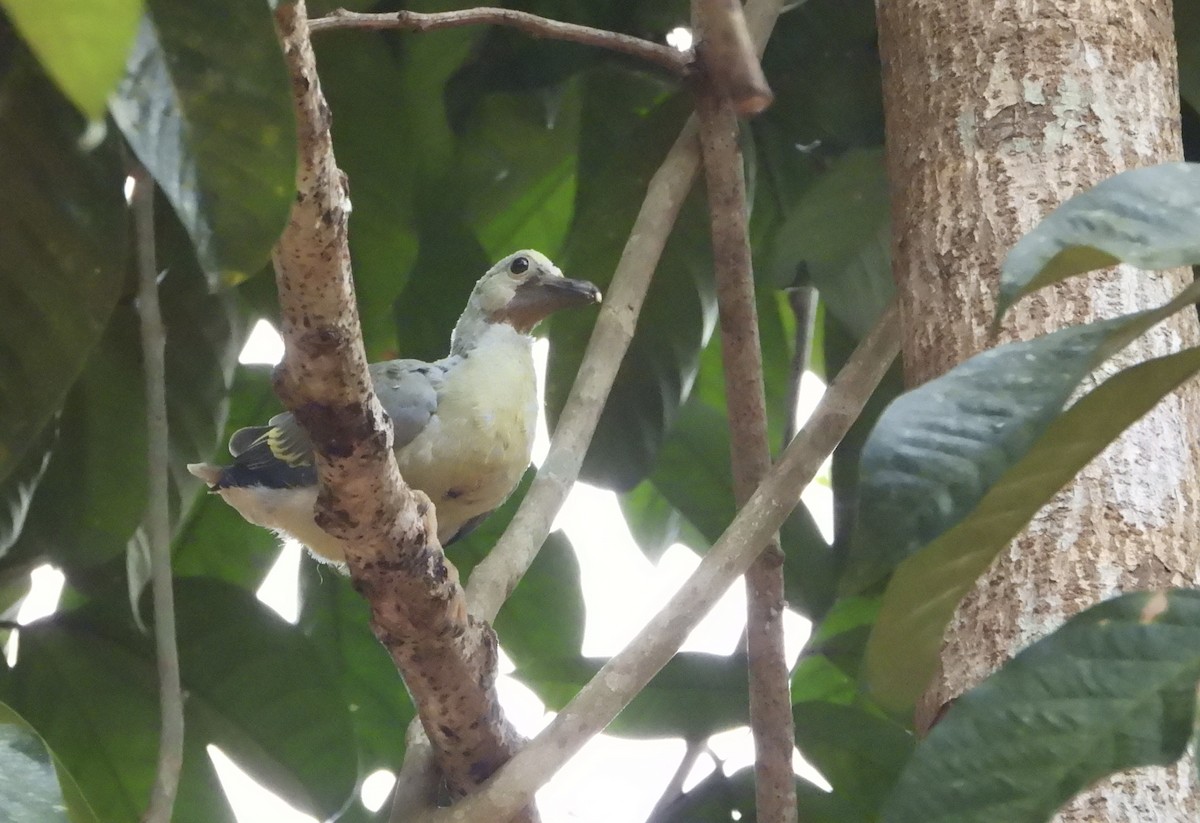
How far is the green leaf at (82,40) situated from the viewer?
40 centimetres

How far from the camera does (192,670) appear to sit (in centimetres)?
204

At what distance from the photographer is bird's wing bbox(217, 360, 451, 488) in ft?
6.57

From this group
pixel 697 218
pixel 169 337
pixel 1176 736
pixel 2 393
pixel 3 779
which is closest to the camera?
pixel 1176 736

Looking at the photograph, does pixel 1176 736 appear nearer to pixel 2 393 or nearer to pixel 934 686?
pixel 934 686

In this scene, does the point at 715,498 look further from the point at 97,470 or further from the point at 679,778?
the point at 97,470

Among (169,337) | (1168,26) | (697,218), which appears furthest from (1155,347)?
(169,337)

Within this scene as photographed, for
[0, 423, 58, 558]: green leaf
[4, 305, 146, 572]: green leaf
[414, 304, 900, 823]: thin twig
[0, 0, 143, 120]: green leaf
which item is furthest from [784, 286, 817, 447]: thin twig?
[0, 0, 143, 120]: green leaf

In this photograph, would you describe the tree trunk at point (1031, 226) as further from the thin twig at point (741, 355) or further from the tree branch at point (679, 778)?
the tree branch at point (679, 778)

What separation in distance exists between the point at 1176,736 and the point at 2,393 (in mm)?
1307

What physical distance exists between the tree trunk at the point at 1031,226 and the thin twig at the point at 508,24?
34 centimetres

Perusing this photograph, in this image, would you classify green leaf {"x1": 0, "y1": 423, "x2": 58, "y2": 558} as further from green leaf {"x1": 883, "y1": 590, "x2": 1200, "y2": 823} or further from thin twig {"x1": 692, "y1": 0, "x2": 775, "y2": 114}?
green leaf {"x1": 883, "y1": 590, "x2": 1200, "y2": 823}

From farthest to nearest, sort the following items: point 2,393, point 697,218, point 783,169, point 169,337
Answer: point 783,169
point 697,218
point 169,337
point 2,393

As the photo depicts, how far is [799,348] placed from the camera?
2334 mm

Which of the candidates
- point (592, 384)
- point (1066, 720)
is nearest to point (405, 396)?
point (592, 384)
